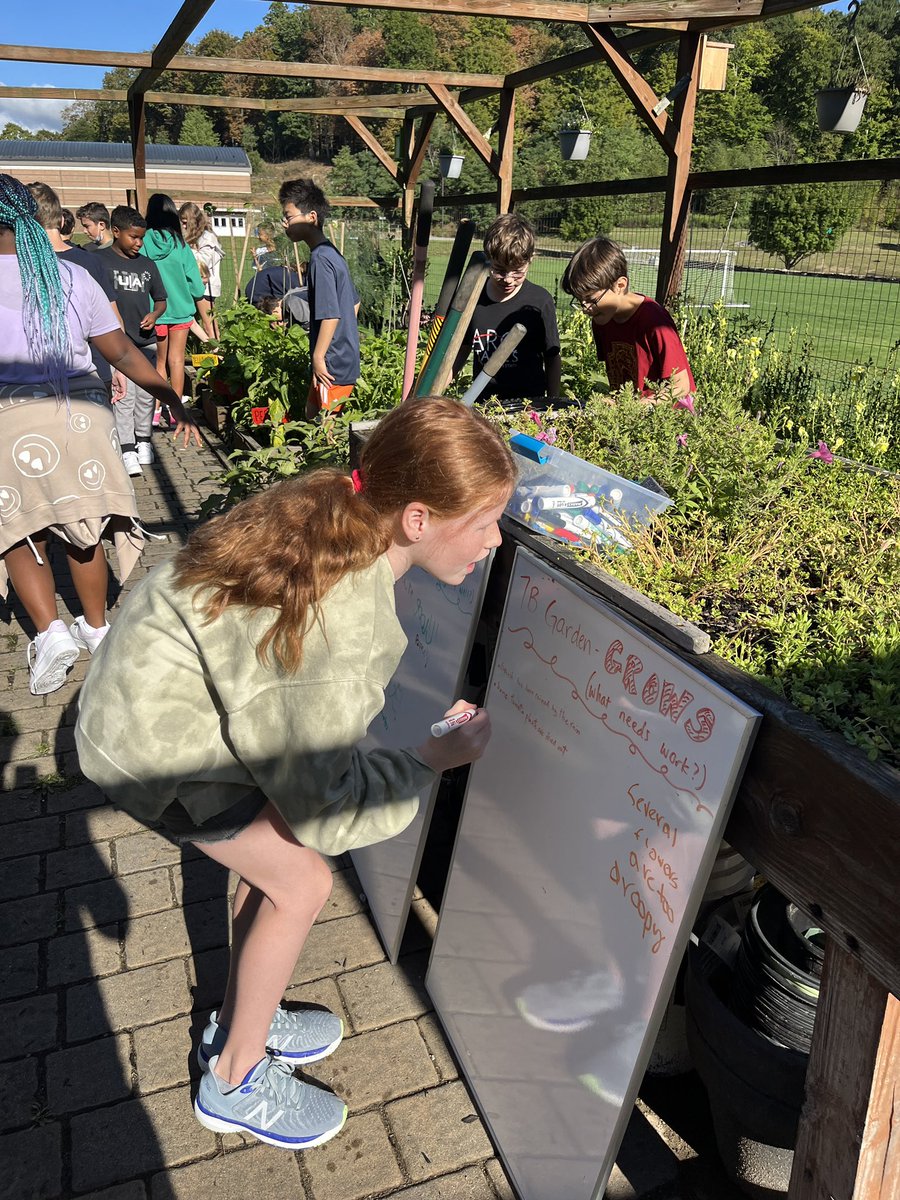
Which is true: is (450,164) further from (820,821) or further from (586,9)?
(820,821)

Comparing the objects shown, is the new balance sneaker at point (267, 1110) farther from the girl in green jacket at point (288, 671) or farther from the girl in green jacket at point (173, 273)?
the girl in green jacket at point (173, 273)

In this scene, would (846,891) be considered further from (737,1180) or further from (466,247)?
(466,247)

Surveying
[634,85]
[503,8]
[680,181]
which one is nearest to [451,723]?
[680,181]

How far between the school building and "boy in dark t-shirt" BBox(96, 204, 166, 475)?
50.6 meters

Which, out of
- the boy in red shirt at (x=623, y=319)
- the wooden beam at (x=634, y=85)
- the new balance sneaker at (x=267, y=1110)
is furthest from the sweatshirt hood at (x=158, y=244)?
the new balance sneaker at (x=267, y=1110)

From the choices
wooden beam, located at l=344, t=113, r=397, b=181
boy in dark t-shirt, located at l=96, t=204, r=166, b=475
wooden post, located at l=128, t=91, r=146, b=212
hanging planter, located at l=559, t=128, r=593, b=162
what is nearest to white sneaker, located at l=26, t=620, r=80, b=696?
boy in dark t-shirt, located at l=96, t=204, r=166, b=475

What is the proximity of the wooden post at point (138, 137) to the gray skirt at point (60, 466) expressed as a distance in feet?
25.7

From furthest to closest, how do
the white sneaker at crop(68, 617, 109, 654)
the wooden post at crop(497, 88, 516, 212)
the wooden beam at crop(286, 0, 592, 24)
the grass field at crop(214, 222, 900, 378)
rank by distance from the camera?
the grass field at crop(214, 222, 900, 378) < the wooden post at crop(497, 88, 516, 212) < the wooden beam at crop(286, 0, 592, 24) < the white sneaker at crop(68, 617, 109, 654)

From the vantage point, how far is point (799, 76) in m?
61.7

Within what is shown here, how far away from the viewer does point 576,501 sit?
2016 mm

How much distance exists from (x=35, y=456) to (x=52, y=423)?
14cm

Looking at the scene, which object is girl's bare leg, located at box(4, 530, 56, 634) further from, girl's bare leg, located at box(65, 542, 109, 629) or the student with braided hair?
girl's bare leg, located at box(65, 542, 109, 629)

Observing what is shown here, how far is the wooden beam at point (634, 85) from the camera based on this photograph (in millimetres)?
5750

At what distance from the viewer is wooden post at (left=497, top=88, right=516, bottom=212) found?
28.4ft
